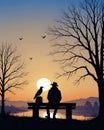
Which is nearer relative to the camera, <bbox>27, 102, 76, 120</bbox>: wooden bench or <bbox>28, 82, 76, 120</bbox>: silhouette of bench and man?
<bbox>28, 82, 76, 120</bbox>: silhouette of bench and man

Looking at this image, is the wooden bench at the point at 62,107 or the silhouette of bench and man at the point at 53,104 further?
the wooden bench at the point at 62,107

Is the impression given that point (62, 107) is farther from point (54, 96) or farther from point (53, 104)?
point (54, 96)

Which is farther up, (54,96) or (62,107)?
(54,96)

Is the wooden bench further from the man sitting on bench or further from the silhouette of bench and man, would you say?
the man sitting on bench

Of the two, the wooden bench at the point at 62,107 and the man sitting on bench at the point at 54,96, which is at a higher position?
the man sitting on bench at the point at 54,96

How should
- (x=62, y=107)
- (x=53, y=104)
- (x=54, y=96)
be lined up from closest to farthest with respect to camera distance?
(x=54, y=96) < (x=53, y=104) < (x=62, y=107)

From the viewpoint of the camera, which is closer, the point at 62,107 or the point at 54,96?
the point at 54,96

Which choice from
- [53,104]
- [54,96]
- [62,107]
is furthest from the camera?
[62,107]

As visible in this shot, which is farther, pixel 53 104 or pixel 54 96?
pixel 53 104

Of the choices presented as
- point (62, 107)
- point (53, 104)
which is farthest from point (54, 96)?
point (62, 107)

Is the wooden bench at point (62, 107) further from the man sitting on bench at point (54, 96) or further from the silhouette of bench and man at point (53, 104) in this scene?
the man sitting on bench at point (54, 96)

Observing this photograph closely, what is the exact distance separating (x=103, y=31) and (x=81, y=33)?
2.12 metres

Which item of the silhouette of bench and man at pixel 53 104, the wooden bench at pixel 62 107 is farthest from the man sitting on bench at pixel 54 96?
the wooden bench at pixel 62 107

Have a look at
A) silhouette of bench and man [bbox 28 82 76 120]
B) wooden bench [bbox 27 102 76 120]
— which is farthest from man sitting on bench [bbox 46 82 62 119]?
wooden bench [bbox 27 102 76 120]
